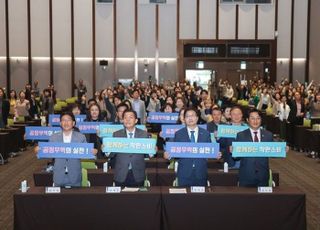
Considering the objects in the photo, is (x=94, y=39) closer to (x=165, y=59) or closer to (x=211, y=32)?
(x=165, y=59)

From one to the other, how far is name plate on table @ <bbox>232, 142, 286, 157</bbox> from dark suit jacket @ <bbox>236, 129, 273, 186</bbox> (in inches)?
7.4

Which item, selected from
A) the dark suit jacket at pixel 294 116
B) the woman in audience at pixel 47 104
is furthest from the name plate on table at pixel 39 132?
the woman in audience at pixel 47 104

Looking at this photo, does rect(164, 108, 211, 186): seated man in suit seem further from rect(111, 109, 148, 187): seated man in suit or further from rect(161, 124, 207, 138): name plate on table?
rect(161, 124, 207, 138): name plate on table

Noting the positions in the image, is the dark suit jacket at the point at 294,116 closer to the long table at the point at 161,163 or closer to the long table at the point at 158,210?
the long table at the point at 161,163

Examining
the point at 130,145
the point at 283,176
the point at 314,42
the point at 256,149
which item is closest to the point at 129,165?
the point at 130,145

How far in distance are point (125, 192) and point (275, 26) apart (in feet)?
67.4

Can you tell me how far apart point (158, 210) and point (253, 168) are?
130 cm

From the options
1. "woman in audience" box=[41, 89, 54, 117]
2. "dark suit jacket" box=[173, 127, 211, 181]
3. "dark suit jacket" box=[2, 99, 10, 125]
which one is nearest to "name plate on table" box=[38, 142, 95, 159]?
"dark suit jacket" box=[173, 127, 211, 181]

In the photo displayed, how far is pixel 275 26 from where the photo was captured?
24078mm

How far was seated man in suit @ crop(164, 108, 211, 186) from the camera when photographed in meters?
5.51

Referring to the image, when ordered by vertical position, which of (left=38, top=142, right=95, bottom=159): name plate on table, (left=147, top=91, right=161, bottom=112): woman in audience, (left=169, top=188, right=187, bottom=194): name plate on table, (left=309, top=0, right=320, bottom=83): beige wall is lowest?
(left=169, top=188, right=187, bottom=194): name plate on table

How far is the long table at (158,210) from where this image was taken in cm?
496

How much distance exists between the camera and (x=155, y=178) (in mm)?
6844

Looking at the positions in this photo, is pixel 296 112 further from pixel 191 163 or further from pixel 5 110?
pixel 191 163
